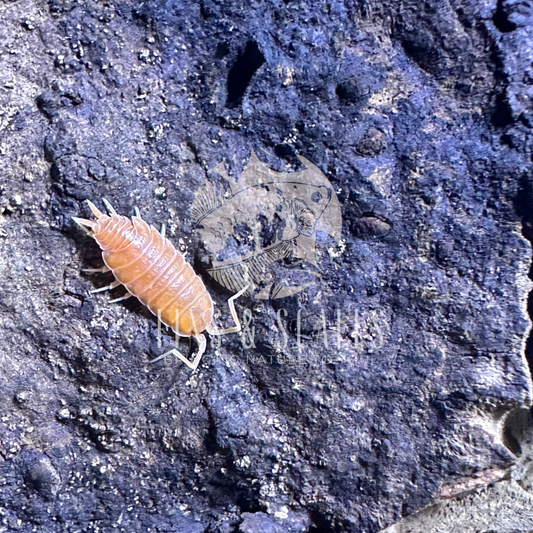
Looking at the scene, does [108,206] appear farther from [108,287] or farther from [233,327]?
[233,327]

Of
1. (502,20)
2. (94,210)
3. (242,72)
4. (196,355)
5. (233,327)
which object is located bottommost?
(196,355)

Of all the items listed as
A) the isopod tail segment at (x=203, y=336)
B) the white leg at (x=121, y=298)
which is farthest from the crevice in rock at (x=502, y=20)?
the white leg at (x=121, y=298)

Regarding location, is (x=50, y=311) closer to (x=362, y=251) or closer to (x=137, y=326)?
(x=137, y=326)

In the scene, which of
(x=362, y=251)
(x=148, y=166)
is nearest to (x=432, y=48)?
(x=362, y=251)

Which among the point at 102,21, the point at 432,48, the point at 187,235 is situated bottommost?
the point at 187,235

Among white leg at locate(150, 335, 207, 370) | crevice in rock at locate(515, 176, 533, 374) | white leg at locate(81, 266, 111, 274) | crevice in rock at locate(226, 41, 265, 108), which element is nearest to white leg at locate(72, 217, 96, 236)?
white leg at locate(81, 266, 111, 274)

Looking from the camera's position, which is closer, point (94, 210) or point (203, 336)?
point (94, 210)

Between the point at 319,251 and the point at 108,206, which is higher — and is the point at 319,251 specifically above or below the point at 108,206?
above

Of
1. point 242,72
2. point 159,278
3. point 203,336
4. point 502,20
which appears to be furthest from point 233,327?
point 502,20

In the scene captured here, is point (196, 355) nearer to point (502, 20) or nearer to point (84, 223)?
point (84, 223)
